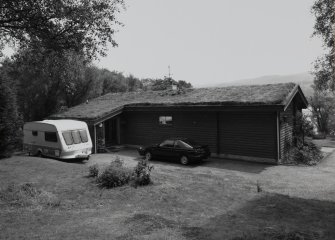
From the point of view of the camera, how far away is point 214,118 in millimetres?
21016

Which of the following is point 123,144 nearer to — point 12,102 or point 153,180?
point 12,102

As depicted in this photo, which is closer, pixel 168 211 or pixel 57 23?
pixel 168 211

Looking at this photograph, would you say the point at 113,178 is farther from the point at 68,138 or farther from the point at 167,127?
the point at 167,127

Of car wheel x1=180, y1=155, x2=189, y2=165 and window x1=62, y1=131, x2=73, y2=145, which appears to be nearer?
car wheel x1=180, y1=155, x2=189, y2=165

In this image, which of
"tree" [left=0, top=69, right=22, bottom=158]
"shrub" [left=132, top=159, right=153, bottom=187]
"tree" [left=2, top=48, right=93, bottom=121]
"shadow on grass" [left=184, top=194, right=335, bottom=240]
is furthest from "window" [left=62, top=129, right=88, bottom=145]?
"shadow on grass" [left=184, top=194, right=335, bottom=240]

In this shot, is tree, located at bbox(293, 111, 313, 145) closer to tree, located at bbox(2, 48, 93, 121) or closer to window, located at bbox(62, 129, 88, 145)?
window, located at bbox(62, 129, 88, 145)

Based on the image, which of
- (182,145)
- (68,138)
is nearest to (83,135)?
(68,138)

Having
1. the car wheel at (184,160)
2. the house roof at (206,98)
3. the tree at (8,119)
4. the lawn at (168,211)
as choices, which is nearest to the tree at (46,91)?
the house roof at (206,98)

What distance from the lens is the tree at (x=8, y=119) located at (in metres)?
18.6

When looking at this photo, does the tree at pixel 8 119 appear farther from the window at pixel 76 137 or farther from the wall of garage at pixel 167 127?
the wall of garage at pixel 167 127

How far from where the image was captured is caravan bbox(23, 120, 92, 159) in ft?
62.1

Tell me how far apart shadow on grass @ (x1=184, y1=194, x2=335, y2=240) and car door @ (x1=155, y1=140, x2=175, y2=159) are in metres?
8.87

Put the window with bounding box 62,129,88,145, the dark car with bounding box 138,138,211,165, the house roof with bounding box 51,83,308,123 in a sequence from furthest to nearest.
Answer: the window with bounding box 62,129,88,145 → the house roof with bounding box 51,83,308,123 → the dark car with bounding box 138,138,211,165

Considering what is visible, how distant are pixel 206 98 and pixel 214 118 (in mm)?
1606
